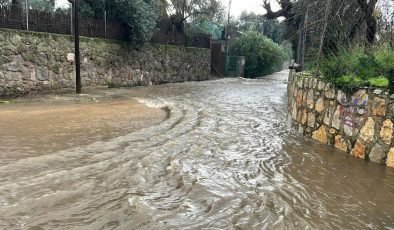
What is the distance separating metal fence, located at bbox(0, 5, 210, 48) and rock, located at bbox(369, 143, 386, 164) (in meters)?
11.2

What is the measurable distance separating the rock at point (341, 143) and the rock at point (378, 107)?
0.77 metres

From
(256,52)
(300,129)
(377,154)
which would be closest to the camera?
(377,154)

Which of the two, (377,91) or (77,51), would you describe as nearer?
(377,91)

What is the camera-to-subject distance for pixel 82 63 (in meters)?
15.2

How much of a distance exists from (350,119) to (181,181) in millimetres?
2955

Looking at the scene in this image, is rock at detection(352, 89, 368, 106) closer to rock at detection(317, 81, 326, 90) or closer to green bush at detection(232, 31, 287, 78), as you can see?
rock at detection(317, 81, 326, 90)

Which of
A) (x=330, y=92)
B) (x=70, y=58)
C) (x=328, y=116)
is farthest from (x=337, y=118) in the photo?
(x=70, y=58)

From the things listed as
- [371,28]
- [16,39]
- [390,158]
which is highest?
[371,28]

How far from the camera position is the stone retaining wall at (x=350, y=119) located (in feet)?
17.1

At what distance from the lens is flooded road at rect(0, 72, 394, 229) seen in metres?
3.43

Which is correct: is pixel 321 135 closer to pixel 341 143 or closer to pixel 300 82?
pixel 341 143

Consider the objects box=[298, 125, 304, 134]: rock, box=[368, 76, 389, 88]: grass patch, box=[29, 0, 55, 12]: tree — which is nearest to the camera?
box=[368, 76, 389, 88]: grass patch

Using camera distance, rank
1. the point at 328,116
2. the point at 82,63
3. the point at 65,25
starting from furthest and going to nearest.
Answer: the point at 82,63 → the point at 65,25 → the point at 328,116

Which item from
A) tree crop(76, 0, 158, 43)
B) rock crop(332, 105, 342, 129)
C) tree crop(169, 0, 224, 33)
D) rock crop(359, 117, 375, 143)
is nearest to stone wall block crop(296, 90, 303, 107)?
rock crop(332, 105, 342, 129)
